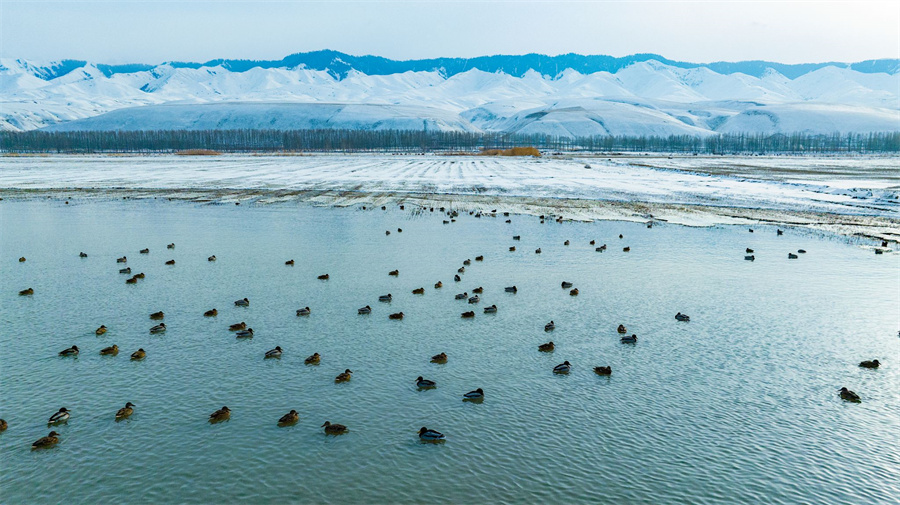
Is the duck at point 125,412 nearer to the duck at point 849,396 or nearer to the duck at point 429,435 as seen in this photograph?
the duck at point 429,435

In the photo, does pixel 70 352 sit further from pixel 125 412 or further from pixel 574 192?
pixel 574 192

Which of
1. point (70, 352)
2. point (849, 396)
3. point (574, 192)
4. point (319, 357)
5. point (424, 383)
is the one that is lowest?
point (849, 396)

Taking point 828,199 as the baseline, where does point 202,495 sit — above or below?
below

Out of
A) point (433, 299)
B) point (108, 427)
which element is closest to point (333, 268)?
point (433, 299)

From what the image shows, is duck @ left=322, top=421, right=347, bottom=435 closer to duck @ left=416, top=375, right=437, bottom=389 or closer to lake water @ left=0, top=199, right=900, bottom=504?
lake water @ left=0, top=199, right=900, bottom=504

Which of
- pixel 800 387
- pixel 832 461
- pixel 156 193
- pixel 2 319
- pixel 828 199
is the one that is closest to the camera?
pixel 832 461

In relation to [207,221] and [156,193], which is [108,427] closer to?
[207,221]

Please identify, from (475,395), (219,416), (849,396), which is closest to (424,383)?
(475,395)
